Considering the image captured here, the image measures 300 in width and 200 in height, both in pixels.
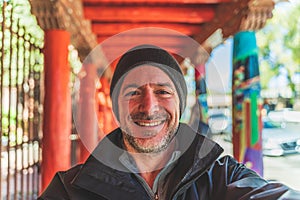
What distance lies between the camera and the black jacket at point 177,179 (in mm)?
1288

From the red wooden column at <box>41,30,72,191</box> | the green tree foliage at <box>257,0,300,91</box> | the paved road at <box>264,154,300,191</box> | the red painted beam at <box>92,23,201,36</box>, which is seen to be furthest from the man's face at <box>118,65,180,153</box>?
the green tree foliage at <box>257,0,300,91</box>

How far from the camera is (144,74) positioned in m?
1.46

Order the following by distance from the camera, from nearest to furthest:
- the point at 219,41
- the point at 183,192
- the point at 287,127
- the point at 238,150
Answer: the point at 183,192
the point at 238,150
the point at 219,41
the point at 287,127

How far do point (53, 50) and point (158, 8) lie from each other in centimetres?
192

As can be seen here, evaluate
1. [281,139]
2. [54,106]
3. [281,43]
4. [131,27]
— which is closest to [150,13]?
[131,27]

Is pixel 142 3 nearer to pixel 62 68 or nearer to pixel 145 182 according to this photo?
pixel 62 68

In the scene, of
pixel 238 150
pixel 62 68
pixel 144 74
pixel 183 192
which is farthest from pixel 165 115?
pixel 238 150

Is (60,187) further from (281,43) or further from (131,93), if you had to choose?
(281,43)

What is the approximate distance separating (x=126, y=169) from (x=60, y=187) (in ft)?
0.72

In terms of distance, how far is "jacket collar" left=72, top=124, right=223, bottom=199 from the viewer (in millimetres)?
1298

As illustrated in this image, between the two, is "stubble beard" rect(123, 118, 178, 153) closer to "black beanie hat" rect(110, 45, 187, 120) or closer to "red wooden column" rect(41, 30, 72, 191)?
"black beanie hat" rect(110, 45, 187, 120)

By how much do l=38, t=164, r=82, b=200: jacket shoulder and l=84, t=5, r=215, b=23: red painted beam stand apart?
4.39 metres

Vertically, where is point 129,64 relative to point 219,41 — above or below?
below

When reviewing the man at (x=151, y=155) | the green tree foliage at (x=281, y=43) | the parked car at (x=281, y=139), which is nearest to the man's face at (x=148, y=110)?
the man at (x=151, y=155)
